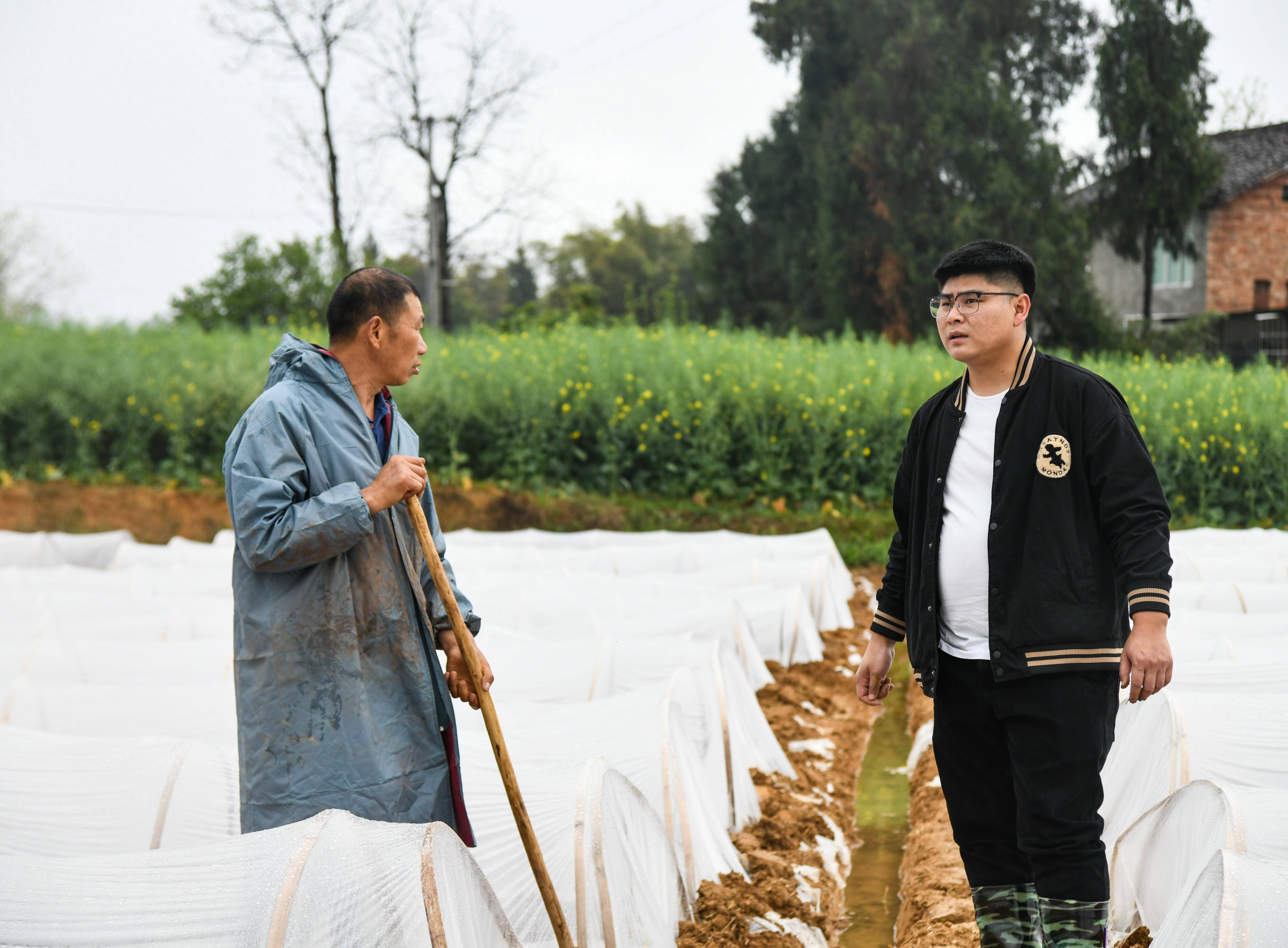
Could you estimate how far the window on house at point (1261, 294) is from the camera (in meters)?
24.1

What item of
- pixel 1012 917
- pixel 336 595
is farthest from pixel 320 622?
pixel 1012 917

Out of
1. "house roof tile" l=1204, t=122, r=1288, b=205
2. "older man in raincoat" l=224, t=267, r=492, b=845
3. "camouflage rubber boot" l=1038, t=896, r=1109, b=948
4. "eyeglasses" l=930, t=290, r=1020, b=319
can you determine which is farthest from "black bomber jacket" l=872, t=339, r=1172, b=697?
"house roof tile" l=1204, t=122, r=1288, b=205

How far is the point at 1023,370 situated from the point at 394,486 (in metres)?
1.38

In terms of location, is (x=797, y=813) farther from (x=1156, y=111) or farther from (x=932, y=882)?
(x=1156, y=111)

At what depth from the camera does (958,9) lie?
770 inches

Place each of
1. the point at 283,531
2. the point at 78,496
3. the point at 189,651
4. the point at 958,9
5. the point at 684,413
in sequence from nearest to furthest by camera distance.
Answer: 1. the point at 283,531
2. the point at 189,651
3. the point at 684,413
4. the point at 78,496
5. the point at 958,9

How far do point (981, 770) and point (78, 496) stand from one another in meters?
12.6

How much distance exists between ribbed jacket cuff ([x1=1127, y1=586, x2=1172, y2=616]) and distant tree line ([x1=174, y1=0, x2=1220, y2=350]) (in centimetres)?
1460

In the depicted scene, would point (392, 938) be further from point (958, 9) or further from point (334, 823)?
point (958, 9)

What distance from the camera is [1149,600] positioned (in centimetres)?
218

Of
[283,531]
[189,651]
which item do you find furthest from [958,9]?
[283,531]

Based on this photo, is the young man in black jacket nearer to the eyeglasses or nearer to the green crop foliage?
the eyeglasses

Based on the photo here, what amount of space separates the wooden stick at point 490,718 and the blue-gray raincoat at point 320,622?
9 cm

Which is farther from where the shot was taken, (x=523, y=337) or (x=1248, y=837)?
(x=523, y=337)
